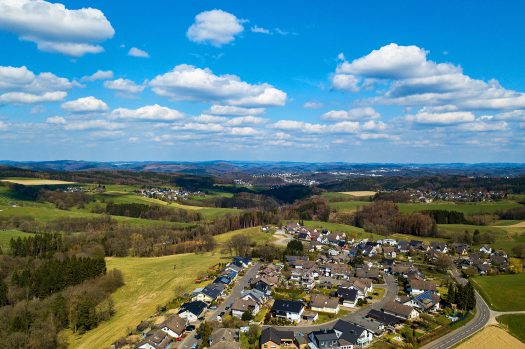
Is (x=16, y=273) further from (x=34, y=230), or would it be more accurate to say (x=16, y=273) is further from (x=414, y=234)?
(x=414, y=234)

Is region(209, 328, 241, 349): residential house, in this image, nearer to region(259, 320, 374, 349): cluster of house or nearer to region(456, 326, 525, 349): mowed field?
region(259, 320, 374, 349): cluster of house

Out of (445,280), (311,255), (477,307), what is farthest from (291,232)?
(477,307)

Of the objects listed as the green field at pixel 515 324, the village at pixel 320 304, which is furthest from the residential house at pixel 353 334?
the green field at pixel 515 324

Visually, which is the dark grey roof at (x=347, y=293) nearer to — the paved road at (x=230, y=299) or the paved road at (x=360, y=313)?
the paved road at (x=360, y=313)

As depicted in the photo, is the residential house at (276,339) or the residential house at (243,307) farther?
the residential house at (243,307)

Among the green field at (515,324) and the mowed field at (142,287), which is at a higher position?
the green field at (515,324)

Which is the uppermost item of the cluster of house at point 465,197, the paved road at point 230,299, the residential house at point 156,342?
the cluster of house at point 465,197
